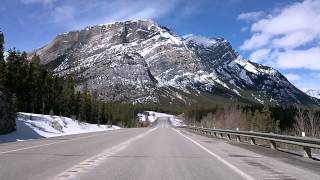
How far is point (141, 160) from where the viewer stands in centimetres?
1725

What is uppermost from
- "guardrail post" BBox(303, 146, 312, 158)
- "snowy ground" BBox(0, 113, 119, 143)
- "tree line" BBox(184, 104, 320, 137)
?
"tree line" BBox(184, 104, 320, 137)

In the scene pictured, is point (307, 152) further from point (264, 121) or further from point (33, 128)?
point (264, 121)

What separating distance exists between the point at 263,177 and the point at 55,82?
110m

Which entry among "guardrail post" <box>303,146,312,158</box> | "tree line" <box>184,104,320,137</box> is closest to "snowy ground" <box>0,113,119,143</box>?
"guardrail post" <box>303,146,312,158</box>

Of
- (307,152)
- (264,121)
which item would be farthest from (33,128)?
(264,121)

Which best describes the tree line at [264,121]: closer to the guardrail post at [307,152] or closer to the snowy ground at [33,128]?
the snowy ground at [33,128]

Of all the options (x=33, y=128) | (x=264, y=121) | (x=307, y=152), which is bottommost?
(x=307, y=152)

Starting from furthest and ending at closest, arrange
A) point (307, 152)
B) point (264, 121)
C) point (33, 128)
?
point (264, 121) → point (33, 128) → point (307, 152)

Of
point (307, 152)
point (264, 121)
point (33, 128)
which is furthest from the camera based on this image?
point (264, 121)

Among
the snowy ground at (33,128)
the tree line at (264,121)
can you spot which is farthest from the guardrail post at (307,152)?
the tree line at (264,121)

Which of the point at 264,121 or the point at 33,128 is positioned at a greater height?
the point at 264,121

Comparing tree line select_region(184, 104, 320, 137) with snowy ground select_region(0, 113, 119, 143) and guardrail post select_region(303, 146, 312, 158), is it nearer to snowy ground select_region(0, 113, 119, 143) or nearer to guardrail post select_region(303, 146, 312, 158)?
snowy ground select_region(0, 113, 119, 143)

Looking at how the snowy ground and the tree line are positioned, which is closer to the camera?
the snowy ground

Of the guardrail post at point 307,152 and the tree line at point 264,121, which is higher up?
the tree line at point 264,121
